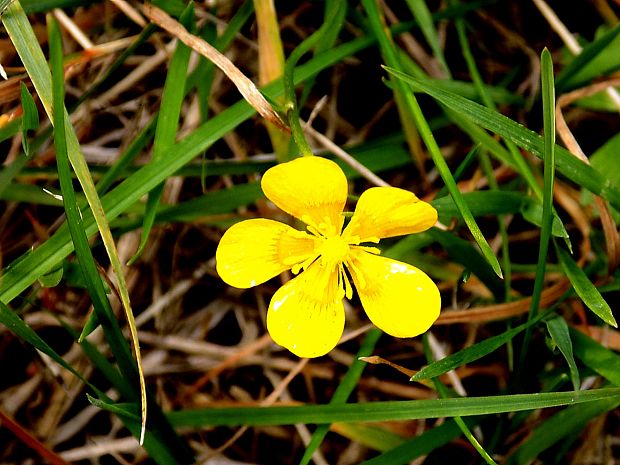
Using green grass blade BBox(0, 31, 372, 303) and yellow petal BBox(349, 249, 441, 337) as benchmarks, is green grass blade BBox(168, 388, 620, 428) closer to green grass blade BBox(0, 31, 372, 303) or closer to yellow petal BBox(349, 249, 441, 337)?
yellow petal BBox(349, 249, 441, 337)

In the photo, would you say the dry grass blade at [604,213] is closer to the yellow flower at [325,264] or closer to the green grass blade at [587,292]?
the green grass blade at [587,292]

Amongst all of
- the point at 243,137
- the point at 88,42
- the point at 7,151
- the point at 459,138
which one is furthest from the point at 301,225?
the point at 7,151

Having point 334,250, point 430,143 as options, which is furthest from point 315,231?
point 430,143

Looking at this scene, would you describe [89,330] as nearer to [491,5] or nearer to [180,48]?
[180,48]

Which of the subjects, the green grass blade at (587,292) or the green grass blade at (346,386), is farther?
the green grass blade at (346,386)

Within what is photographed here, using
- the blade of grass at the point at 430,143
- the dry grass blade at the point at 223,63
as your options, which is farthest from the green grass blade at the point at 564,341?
the dry grass blade at the point at 223,63

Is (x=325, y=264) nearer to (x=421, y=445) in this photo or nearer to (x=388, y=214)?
(x=388, y=214)
